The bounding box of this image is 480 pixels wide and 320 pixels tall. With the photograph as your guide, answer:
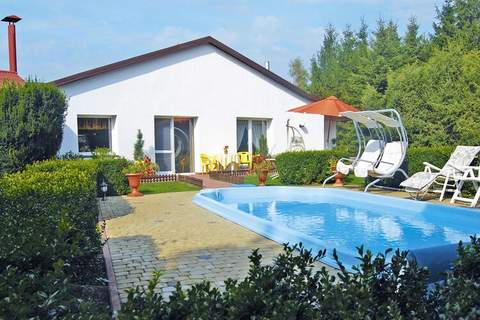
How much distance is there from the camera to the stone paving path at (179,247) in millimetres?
5145

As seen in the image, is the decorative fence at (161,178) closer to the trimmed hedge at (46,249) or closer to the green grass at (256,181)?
the green grass at (256,181)

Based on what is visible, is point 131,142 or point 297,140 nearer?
point 131,142

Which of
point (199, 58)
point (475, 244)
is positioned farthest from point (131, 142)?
point (475, 244)

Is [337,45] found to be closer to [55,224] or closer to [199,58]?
[199,58]

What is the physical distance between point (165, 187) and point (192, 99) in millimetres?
4821

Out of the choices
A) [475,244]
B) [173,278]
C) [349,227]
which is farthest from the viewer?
[349,227]

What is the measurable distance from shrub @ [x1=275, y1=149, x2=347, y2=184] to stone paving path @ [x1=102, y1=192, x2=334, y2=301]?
580cm

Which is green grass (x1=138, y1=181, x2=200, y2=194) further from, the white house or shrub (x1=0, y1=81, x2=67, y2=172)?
shrub (x1=0, y1=81, x2=67, y2=172)

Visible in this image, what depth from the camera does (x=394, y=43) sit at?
3123cm

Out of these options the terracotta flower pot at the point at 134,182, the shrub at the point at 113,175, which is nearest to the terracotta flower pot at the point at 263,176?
the terracotta flower pot at the point at 134,182

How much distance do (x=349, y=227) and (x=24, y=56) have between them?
20366mm

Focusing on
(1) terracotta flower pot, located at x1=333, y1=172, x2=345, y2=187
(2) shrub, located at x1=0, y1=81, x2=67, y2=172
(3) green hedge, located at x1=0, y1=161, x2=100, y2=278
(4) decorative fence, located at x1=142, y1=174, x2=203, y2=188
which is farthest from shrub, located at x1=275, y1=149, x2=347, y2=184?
(3) green hedge, located at x1=0, y1=161, x2=100, y2=278

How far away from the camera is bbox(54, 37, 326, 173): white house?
1638 cm

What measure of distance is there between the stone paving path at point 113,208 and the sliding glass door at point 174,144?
18.3 ft
